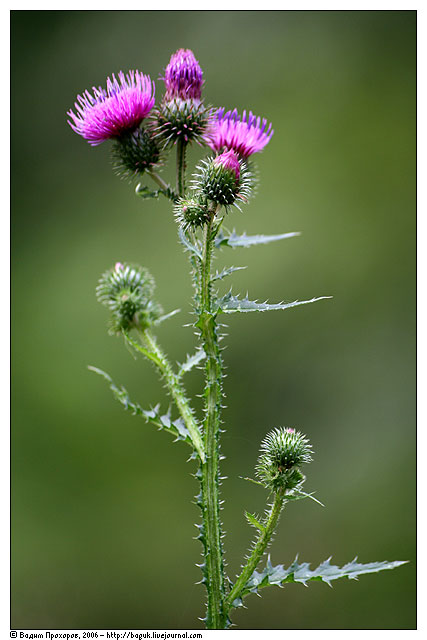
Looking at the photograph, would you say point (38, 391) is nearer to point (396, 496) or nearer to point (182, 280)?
point (182, 280)

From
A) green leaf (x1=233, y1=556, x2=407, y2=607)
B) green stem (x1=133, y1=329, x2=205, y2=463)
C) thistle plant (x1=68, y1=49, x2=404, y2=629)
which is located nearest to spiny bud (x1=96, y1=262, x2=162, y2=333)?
thistle plant (x1=68, y1=49, x2=404, y2=629)

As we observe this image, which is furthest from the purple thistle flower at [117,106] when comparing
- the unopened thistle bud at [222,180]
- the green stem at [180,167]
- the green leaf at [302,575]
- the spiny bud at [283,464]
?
the green leaf at [302,575]

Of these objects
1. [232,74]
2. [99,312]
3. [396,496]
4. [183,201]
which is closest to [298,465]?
[183,201]

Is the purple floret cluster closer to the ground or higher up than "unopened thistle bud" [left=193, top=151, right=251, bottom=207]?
higher up

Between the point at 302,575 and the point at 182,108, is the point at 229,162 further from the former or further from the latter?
the point at 302,575

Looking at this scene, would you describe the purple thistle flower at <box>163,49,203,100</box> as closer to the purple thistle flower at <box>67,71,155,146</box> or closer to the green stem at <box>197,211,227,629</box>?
the purple thistle flower at <box>67,71,155,146</box>

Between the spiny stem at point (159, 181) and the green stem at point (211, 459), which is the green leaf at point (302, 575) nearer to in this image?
the green stem at point (211, 459)
